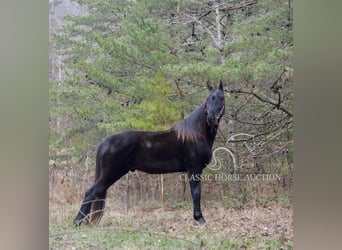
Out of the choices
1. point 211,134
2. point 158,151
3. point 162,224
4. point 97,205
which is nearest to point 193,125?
point 211,134

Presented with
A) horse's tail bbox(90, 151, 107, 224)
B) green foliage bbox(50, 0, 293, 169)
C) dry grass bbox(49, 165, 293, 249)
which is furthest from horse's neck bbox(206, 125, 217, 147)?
horse's tail bbox(90, 151, 107, 224)

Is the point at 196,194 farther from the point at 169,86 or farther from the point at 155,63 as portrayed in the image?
the point at 155,63

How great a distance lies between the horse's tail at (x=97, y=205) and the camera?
2727 millimetres

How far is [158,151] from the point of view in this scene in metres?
2.73

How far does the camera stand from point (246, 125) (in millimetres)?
2678

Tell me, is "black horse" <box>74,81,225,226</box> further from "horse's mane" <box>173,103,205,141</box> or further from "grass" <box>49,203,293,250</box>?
"grass" <box>49,203,293,250</box>

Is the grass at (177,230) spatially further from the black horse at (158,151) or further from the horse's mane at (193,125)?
the horse's mane at (193,125)

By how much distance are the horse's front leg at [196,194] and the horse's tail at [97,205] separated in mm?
655

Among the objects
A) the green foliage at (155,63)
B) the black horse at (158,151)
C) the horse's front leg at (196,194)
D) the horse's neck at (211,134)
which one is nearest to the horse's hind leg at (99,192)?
the black horse at (158,151)

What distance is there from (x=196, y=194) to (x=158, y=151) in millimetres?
422

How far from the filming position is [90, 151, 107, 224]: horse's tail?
8.95ft
